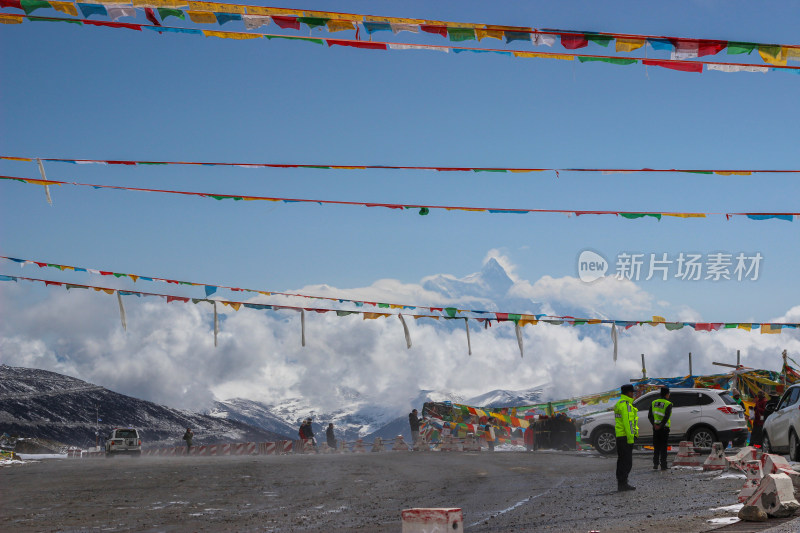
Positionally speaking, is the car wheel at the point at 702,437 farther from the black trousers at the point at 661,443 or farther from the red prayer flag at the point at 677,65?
the red prayer flag at the point at 677,65

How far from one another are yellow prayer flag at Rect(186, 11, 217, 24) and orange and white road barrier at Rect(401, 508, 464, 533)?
224 inches

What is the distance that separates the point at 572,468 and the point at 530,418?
832 inches

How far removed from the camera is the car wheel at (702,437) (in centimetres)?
2144

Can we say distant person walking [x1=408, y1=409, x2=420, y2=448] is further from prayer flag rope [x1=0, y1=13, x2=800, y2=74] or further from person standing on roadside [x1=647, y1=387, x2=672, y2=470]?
prayer flag rope [x1=0, y1=13, x2=800, y2=74]

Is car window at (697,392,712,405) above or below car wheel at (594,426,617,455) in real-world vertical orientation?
above

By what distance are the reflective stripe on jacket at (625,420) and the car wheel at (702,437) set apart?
8.00 m

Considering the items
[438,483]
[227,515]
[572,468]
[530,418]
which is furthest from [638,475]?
[530,418]

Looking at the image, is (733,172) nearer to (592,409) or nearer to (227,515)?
(227,515)

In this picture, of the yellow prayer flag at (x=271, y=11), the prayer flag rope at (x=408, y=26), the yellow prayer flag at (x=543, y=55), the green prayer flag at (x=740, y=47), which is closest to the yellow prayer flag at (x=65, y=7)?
the prayer flag rope at (x=408, y=26)

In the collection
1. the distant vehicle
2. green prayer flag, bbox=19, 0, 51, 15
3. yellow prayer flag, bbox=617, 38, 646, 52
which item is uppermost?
green prayer flag, bbox=19, 0, 51, 15

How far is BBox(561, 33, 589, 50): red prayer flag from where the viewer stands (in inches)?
380

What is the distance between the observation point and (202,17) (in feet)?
31.2

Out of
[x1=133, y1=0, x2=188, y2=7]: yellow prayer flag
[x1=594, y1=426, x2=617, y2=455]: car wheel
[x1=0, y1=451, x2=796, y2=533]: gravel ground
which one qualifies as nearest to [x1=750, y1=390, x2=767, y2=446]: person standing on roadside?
[x1=594, y1=426, x2=617, y2=455]: car wheel

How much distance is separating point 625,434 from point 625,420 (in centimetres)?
22
